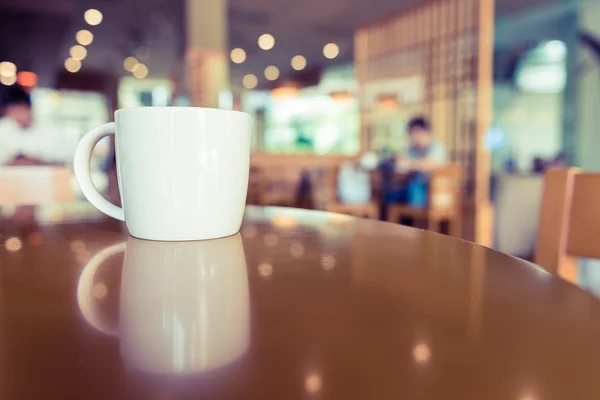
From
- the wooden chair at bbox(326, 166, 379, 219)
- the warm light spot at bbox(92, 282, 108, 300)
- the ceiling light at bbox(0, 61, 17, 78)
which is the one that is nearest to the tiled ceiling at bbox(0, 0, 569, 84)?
the ceiling light at bbox(0, 61, 17, 78)

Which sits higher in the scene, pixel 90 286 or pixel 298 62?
pixel 298 62

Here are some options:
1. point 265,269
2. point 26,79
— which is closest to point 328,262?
point 265,269

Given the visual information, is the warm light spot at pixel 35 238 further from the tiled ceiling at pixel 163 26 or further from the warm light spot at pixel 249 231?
the tiled ceiling at pixel 163 26

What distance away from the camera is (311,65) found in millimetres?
9656

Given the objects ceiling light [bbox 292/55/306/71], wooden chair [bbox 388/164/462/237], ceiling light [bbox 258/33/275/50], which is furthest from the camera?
ceiling light [bbox 292/55/306/71]

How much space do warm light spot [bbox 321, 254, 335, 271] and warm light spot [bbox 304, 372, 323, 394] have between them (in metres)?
0.18

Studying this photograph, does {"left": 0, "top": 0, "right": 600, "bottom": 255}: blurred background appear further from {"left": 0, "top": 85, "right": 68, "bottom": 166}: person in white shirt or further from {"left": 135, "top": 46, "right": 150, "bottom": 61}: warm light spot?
{"left": 0, "top": 85, "right": 68, "bottom": 166}: person in white shirt

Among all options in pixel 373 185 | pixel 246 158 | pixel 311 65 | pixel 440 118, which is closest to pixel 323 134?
pixel 311 65

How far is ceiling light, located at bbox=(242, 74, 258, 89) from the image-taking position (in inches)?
417

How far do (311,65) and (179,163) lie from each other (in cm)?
960

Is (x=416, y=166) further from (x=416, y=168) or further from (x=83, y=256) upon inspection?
(x=83, y=256)

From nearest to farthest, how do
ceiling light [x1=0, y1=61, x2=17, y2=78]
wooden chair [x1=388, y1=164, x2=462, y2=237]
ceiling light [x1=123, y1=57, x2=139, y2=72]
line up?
wooden chair [x1=388, y1=164, x2=462, y2=237] → ceiling light [x1=0, y1=61, x2=17, y2=78] → ceiling light [x1=123, y1=57, x2=139, y2=72]

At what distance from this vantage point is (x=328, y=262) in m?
0.36

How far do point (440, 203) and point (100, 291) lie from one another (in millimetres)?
3807
